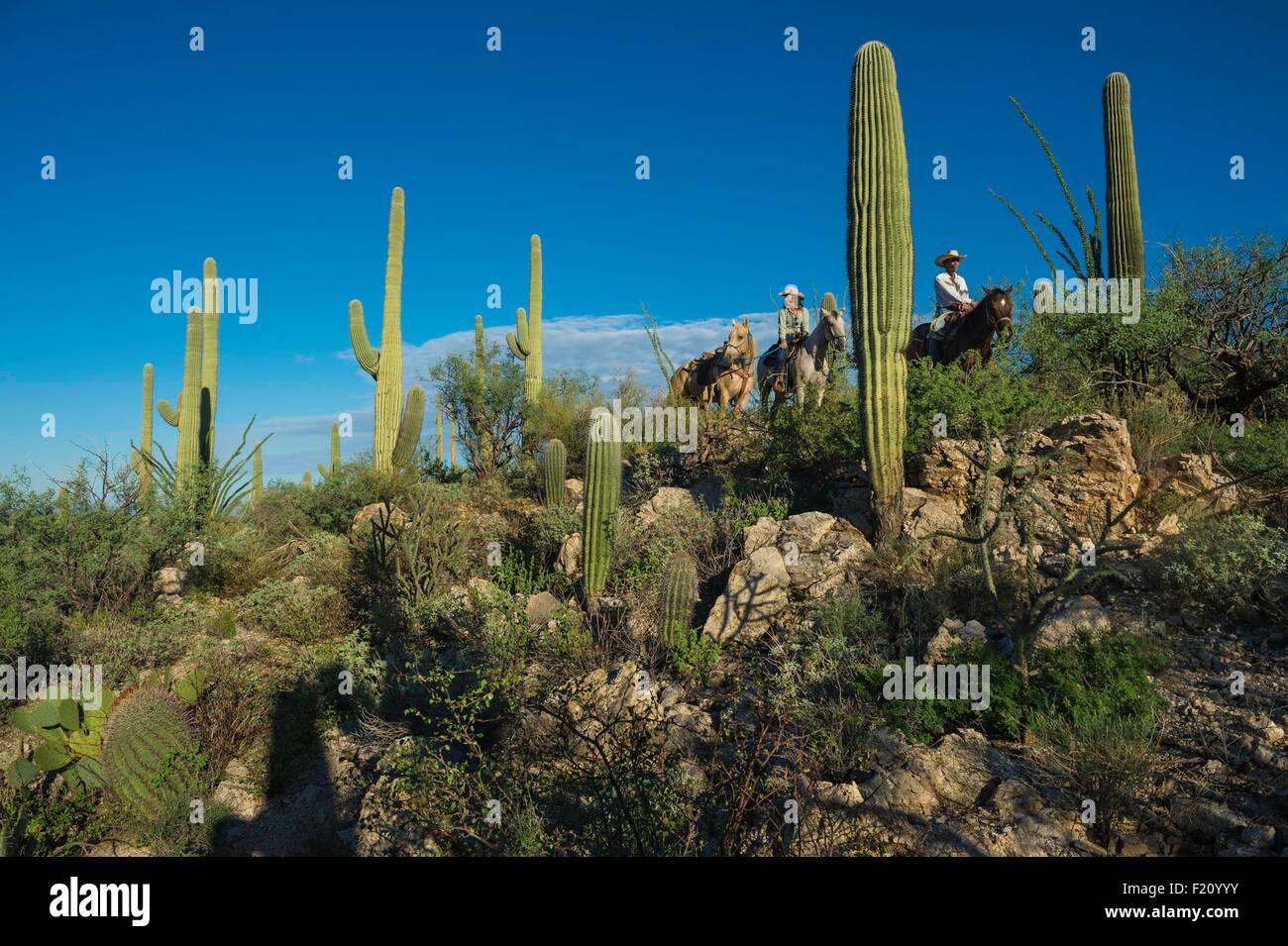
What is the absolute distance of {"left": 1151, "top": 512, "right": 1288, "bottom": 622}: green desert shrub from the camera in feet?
18.1

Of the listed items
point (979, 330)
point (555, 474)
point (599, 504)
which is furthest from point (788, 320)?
point (599, 504)

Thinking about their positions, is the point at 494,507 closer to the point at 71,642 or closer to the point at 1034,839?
the point at 71,642

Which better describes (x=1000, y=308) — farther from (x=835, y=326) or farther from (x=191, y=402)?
(x=191, y=402)

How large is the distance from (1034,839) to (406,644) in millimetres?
5599

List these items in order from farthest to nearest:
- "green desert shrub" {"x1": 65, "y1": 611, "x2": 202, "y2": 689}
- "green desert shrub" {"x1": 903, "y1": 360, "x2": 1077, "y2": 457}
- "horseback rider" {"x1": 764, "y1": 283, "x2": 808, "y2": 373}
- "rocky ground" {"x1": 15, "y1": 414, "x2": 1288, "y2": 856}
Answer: "horseback rider" {"x1": 764, "y1": 283, "x2": 808, "y2": 373} → "green desert shrub" {"x1": 903, "y1": 360, "x2": 1077, "y2": 457} → "green desert shrub" {"x1": 65, "y1": 611, "x2": 202, "y2": 689} → "rocky ground" {"x1": 15, "y1": 414, "x2": 1288, "y2": 856}

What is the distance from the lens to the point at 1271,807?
3871 mm

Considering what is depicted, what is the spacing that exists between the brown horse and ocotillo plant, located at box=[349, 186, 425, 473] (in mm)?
5005

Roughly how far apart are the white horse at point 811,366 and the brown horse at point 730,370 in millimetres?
496

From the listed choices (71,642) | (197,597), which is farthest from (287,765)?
(197,597)

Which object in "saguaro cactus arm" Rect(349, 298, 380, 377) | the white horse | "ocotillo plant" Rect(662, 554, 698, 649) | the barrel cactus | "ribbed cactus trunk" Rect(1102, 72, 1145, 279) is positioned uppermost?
"ribbed cactus trunk" Rect(1102, 72, 1145, 279)

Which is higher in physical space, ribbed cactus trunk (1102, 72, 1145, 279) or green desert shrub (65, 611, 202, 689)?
ribbed cactus trunk (1102, 72, 1145, 279)

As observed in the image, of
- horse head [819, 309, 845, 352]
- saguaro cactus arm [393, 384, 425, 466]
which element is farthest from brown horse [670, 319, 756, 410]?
saguaro cactus arm [393, 384, 425, 466]

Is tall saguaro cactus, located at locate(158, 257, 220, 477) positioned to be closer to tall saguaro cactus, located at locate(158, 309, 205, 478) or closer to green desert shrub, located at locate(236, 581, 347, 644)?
tall saguaro cactus, located at locate(158, 309, 205, 478)

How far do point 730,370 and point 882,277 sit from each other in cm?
554
